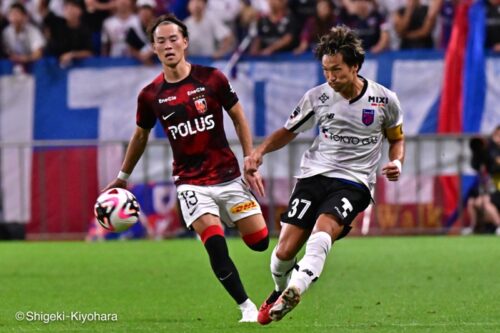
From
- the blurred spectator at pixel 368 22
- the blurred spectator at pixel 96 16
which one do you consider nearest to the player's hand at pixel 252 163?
the blurred spectator at pixel 368 22

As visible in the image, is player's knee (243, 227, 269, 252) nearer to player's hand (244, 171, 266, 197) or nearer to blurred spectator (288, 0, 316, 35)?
player's hand (244, 171, 266, 197)

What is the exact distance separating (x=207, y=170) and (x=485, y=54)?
12.4m

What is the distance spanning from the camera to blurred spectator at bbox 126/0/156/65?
22.0m

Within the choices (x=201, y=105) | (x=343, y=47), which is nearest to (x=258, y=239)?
(x=201, y=105)

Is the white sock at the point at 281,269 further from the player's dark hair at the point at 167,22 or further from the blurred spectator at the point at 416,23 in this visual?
the blurred spectator at the point at 416,23

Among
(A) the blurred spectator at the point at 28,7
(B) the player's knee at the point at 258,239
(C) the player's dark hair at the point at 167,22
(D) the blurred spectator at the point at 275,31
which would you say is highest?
(C) the player's dark hair at the point at 167,22

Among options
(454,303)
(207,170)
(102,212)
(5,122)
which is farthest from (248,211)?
(5,122)

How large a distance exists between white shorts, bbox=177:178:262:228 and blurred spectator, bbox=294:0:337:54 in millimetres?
11580

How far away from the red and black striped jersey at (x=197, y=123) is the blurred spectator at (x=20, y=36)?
13.4 m

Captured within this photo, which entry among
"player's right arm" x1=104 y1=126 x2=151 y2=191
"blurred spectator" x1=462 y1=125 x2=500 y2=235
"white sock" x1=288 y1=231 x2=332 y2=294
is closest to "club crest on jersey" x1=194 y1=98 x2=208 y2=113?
"player's right arm" x1=104 y1=126 x2=151 y2=191

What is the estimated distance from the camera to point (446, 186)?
20.6 m

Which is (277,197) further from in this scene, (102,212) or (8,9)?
(102,212)

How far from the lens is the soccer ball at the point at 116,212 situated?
9.34 m

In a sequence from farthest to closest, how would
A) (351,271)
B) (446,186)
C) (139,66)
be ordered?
1. (139,66)
2. (446,186)
3. (351,271)
